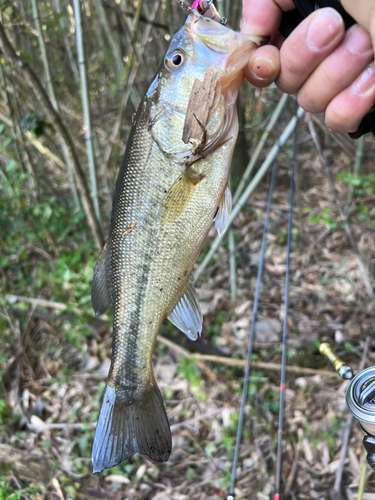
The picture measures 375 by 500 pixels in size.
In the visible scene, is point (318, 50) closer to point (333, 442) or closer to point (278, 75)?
point (278, 75)

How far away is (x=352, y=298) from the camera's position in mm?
2865

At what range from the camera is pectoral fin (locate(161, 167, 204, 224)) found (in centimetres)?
125

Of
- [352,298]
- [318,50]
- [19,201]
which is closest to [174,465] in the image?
[352,298]

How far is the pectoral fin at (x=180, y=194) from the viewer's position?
125cm

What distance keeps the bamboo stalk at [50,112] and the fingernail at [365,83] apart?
2.05m

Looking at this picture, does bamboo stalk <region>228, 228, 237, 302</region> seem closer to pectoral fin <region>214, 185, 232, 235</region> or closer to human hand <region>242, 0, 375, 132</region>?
pectoral fin <region>214, 185, 232, 235</region>

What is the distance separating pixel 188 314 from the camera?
134cm

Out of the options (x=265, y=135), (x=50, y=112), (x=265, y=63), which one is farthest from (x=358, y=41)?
(x=50, y=112)

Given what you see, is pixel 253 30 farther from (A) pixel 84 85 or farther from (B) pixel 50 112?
(B) pixel 50 112

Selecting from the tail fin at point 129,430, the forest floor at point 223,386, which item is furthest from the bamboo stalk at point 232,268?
the tail fin at point 129,430

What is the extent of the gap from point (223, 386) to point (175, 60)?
2329 mm

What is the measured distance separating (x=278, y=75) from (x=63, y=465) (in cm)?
288

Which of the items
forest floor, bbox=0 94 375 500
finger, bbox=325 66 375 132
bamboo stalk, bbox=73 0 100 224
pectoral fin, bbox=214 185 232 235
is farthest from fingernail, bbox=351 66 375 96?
forest floor, bbox=0 94 375 500

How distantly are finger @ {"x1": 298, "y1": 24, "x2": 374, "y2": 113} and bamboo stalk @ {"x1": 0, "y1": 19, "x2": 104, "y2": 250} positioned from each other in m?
1.91
